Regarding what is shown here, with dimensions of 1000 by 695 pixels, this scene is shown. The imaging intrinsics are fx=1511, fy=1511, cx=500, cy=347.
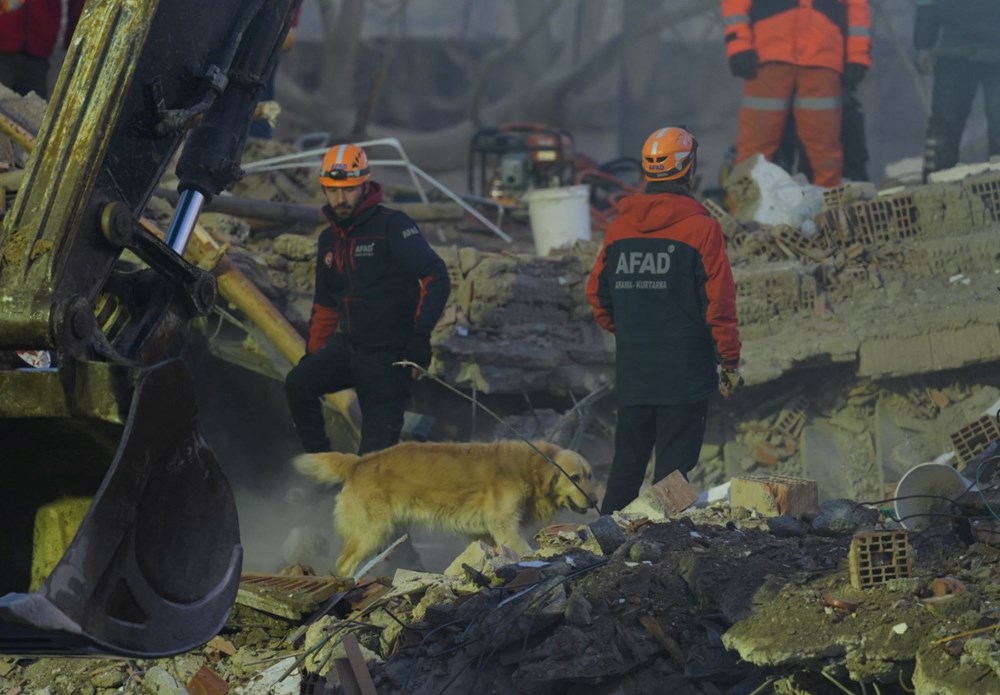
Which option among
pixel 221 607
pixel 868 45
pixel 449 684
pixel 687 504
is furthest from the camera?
pixel 868 45

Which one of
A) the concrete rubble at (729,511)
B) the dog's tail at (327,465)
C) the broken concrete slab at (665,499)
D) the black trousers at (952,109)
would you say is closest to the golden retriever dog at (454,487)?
the dog's tail at (327,465)

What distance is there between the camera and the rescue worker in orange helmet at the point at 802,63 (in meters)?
11.5

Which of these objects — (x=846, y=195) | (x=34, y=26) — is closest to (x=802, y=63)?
(x=846, y=195)

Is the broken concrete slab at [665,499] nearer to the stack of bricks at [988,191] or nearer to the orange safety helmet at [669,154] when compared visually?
the orange safety helmet at [669,154]

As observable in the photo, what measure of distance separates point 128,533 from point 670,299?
13.9ft

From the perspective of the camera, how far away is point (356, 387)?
916cm

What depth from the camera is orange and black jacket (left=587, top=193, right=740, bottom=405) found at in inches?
310

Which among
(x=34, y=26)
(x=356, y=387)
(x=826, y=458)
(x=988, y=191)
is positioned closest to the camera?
(x=356, y=387)

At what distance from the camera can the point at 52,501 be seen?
16.1 ft

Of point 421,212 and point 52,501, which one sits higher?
point 421,212

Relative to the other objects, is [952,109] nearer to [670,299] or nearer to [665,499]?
[670,299]

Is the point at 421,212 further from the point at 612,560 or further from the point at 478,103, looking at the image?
the point at 478,103

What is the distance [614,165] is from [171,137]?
32.4 ft

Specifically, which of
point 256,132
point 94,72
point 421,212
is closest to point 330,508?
point 421,212
